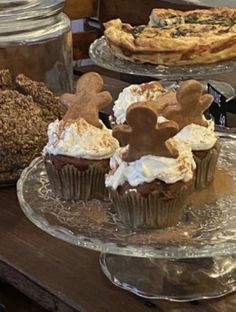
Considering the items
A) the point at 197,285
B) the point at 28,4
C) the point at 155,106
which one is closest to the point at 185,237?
the point at 197,285

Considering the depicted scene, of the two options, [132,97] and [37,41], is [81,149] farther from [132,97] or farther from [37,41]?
[37,41]

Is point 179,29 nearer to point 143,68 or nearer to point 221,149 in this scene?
point 143,68

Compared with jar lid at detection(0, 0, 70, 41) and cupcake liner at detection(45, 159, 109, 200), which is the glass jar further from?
cupcake liner at detection(45, 159, 109, 200)

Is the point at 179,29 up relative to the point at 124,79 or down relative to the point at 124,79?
up

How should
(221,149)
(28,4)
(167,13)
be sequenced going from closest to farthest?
1. (221,149)
2. (28,4)
3. (167,13)

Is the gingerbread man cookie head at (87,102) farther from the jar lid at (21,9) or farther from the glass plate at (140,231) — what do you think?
the jar lid at (21,9)

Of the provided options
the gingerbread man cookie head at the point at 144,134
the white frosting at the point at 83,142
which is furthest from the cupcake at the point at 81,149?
the gingerbread man cookie head at the point at 144,134

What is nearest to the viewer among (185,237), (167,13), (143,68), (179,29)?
(185,237)
